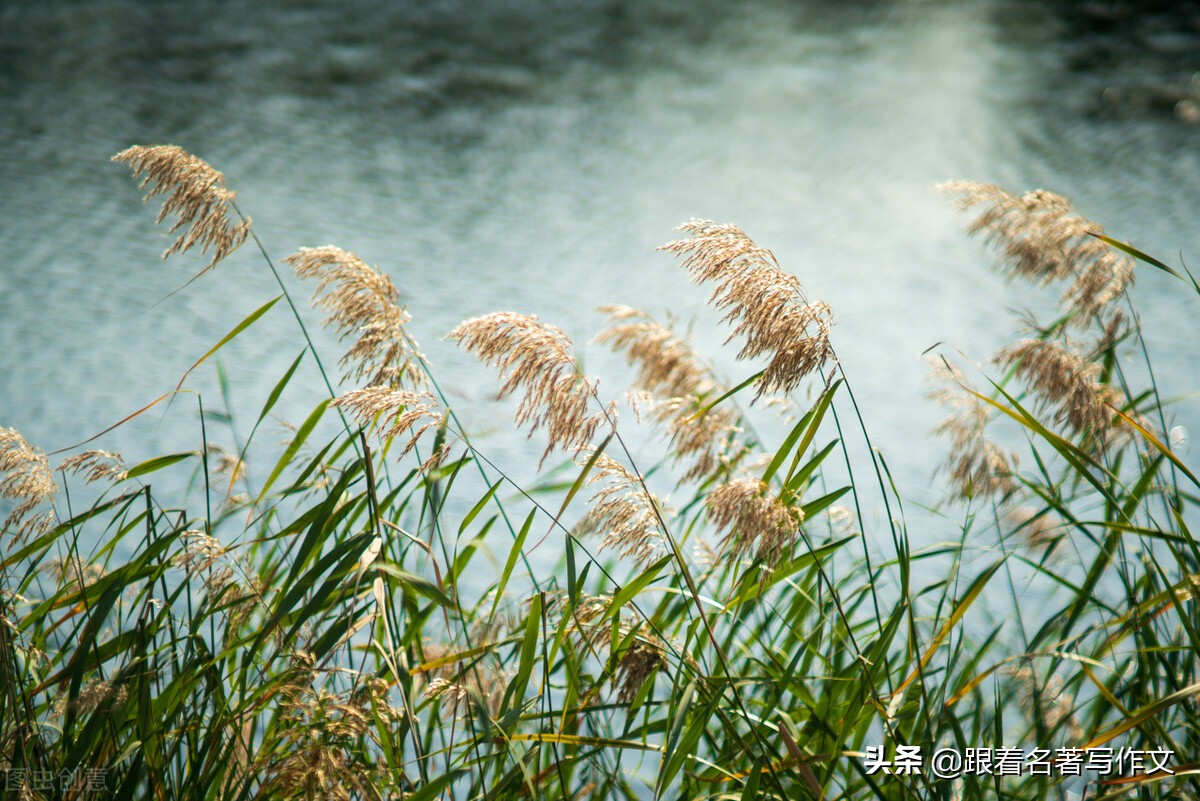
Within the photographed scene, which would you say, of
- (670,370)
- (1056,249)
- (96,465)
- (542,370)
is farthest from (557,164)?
(542,370)

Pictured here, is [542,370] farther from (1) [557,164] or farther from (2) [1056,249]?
(1) [557,164]

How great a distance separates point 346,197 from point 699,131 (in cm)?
311

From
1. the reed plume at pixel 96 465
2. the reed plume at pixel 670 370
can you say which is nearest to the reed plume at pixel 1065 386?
the reed plume at pixel 670 370

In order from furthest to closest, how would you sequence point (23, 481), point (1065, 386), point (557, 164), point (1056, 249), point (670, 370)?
point (557, 164) < point (670, 370) < point (1056, 249) < point (1065, 386) < point (23, 481)

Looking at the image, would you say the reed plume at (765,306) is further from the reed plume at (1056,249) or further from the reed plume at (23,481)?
the reed plume at (23,481)

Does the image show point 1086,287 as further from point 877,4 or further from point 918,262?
point 877,4

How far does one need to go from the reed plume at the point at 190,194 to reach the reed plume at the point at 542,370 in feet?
1.43

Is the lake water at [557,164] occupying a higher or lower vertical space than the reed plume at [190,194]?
higher

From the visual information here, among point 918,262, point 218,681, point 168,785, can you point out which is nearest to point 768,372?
point 218,681

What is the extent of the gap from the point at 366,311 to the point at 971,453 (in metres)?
1.10

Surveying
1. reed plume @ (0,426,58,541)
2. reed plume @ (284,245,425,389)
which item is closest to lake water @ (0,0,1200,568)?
reed plume @ (284,245,425,389)

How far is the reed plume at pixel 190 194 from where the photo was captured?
1295 mm

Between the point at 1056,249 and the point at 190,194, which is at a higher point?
the point at 1056,249

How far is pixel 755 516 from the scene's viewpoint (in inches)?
42.4
